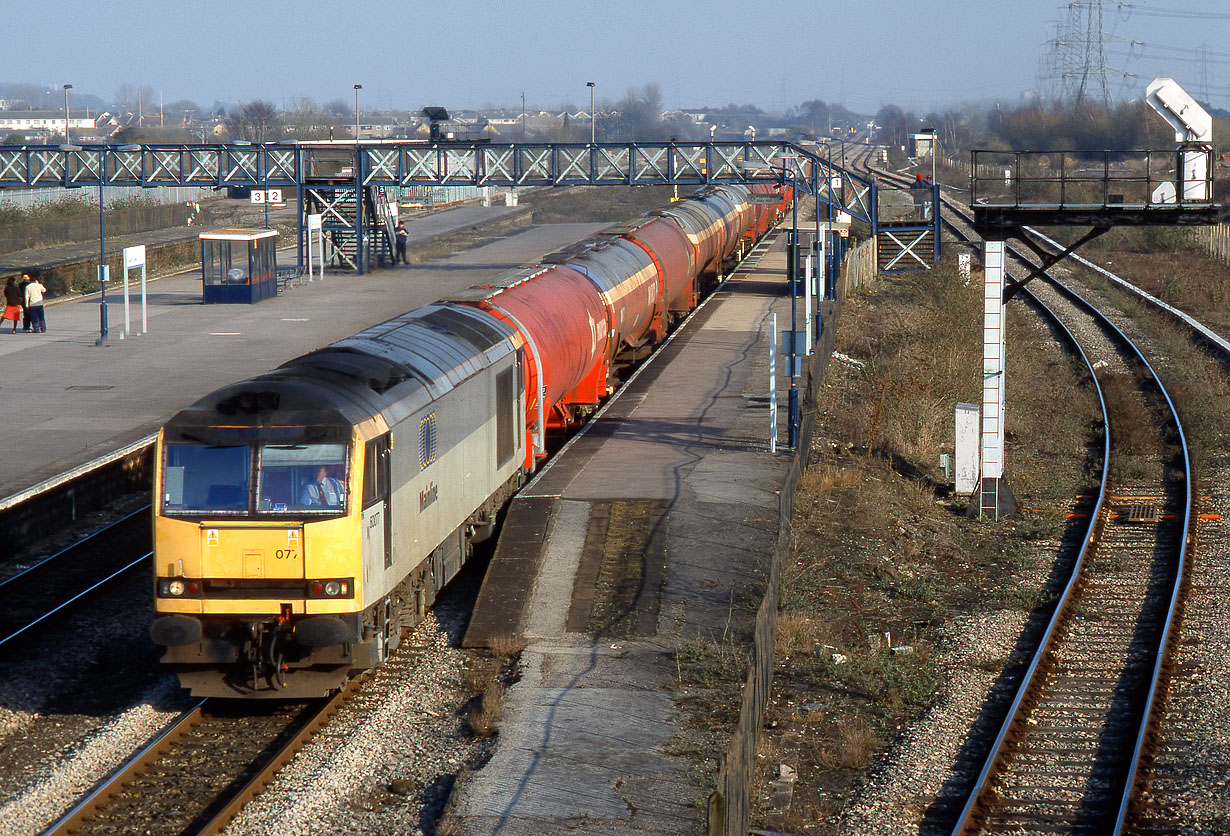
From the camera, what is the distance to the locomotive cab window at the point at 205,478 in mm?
10477

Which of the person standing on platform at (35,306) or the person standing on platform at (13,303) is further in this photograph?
the person standing on platform at (13,303)

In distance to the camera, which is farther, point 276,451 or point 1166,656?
point 1166,656

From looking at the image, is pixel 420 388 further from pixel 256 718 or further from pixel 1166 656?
pixel 1166 656

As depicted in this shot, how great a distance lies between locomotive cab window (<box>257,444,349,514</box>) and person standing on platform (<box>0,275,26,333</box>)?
26921 millimetres

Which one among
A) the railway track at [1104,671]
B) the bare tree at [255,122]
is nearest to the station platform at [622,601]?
the railway track at [1104,671]

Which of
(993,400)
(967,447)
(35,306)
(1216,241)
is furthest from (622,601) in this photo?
(1216,241)

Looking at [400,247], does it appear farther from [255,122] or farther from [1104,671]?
[255,122]

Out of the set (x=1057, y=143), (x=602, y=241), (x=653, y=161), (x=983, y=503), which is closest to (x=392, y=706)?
(x=983, y=503)

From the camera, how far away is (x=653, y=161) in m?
45.9

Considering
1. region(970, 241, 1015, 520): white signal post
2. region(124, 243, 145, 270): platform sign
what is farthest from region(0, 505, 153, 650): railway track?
region(124, 243, 145, 270): platform sign

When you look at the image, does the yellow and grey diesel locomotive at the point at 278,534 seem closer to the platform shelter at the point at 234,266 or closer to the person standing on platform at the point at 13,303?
the person standing on platform at the point at 13,303

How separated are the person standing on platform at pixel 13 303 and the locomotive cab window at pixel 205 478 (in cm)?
2653

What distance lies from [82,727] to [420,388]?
13.4ft

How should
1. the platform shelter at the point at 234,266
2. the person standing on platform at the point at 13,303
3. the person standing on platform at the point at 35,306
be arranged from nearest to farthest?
the person standing on platform at the point at 35,306 < the person standing on platform at the point at 13,303 < the platform shelter at the point at 234,266
